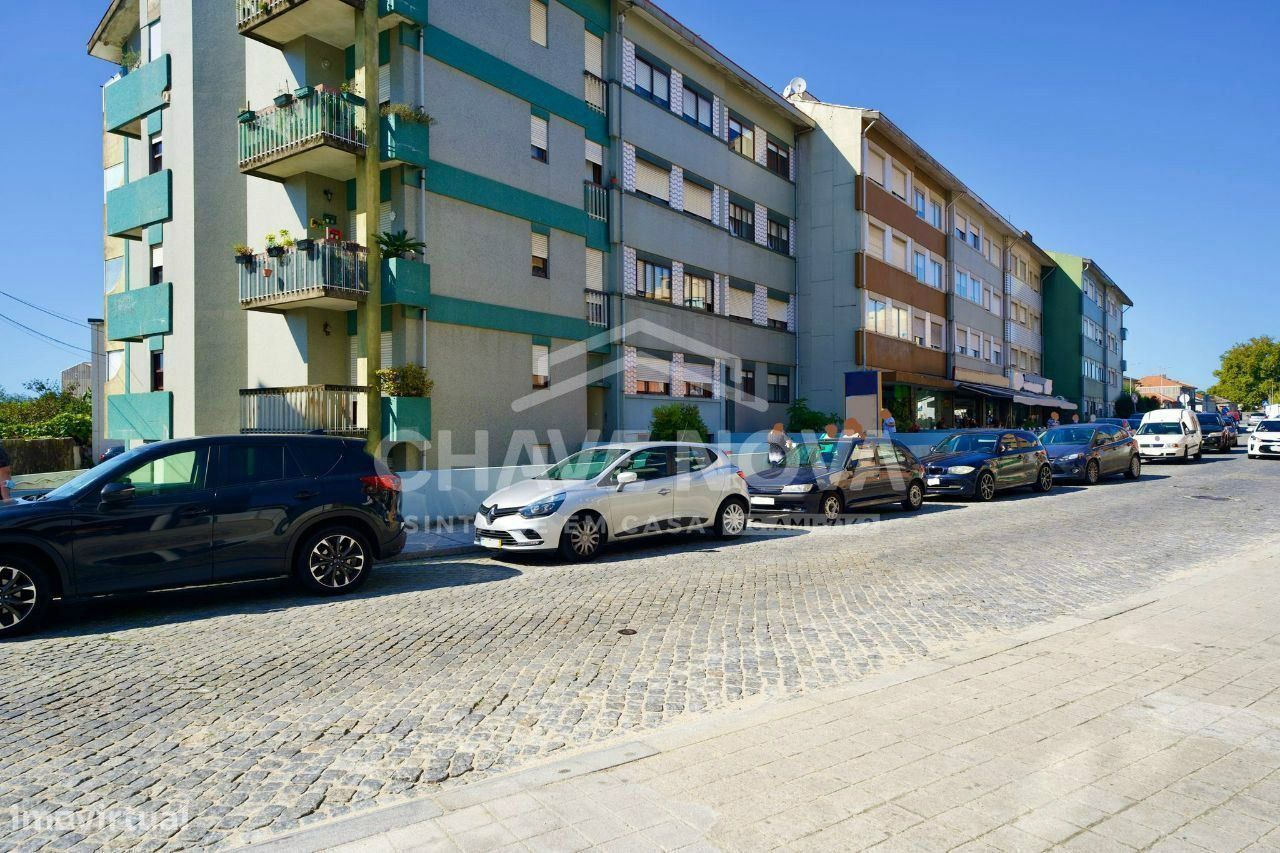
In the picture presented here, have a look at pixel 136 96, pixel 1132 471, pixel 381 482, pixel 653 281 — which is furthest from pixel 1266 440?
pixel 136 96

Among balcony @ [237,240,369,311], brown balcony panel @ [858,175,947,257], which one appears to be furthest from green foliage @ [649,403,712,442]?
brown balcony panel @ [858,175,947,257]

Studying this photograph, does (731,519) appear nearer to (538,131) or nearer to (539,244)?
(539,244)

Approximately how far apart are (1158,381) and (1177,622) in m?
149

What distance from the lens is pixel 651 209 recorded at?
78.0 ft

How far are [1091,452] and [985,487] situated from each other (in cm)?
583

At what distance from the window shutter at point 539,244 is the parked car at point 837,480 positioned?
8844mm

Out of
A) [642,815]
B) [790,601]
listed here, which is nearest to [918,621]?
[790,601]

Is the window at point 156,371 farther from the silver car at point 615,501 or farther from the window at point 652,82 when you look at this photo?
the window at point 652,82

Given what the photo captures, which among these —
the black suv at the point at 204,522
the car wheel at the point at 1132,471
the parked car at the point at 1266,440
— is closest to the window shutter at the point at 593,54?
the black suv at the point at 204,522

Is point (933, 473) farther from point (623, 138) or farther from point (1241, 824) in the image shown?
point (1241, 824)

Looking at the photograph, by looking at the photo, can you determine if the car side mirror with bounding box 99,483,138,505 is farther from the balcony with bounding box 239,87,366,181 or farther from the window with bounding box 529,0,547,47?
the window with bounding box 529,0,547,47

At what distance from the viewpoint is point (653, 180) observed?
2409cm

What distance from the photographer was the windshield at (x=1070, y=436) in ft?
72.6

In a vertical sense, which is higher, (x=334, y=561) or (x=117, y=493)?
(x=117, y=493)
